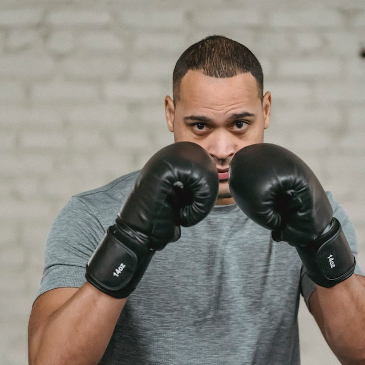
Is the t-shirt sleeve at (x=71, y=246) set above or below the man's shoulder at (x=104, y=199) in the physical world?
below

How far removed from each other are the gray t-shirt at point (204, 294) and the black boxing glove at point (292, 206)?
1.06 feet

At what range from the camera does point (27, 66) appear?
245cm

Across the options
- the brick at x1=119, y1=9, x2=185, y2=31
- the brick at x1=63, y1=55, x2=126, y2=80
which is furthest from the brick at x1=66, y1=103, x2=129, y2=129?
the brick at x1=119, y1=9, x2=185, y2=31

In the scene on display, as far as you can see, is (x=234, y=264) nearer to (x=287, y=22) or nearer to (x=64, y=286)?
(x=64, y=286)

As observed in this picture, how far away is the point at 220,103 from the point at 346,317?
59 cm

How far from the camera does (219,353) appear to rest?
134 centimetres

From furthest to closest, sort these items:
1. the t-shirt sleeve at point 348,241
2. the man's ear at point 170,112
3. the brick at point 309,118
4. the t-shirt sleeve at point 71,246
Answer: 1. the brick at point 309,118
2. the man's ear at point 170,112
3. the t-shirt sleeve at point 348,241
4. the t-shirt sleeve at point 71,246

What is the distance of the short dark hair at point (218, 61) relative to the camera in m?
1.42

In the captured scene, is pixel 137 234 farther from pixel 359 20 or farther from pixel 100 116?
pixel 359 20

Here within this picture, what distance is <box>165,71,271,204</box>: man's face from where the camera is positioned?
1382mm

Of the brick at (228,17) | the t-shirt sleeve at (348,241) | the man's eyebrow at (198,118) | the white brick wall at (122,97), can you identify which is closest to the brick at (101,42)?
the white brick wall at (122,97)

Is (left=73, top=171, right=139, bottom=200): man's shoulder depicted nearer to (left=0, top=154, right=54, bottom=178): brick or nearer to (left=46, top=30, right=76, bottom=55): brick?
(left=0, top=154, right=54, bottom=178): brick

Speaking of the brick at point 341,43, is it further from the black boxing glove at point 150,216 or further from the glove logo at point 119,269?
the glove logo at point 119,269

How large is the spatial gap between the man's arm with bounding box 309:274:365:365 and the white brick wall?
3.72ft
